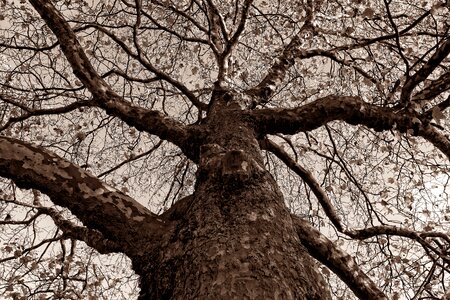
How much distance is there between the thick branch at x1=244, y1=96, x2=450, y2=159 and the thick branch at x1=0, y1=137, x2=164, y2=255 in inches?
59.4

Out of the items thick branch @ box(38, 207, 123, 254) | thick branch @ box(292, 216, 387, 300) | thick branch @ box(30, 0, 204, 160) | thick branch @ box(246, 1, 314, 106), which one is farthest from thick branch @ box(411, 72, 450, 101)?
thick branch @ box(38, 207, 123, 254)

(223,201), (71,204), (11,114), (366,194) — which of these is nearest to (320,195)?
(366,194)

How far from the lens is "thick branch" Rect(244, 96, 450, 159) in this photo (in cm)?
359

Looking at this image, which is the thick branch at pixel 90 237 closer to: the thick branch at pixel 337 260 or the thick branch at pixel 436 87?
the thick branch at pixel 337 260

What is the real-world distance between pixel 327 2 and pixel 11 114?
438cm

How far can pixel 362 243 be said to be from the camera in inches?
226

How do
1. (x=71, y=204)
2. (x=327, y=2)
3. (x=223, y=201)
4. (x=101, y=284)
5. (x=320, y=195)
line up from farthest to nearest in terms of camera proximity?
(x=327, y=2), (x=101, y=284), (x=320, y=195), (x=71, y=204), (x=223, y=201)

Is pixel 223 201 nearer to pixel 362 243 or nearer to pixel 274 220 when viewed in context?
pixel 274 220

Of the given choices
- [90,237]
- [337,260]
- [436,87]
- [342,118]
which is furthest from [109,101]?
[436,87]

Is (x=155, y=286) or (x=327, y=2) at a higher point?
(x=327, y=2)

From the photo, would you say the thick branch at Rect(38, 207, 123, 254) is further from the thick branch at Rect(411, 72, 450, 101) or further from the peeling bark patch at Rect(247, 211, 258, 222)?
the thick branch at Rect(411, 72, 450, 101)

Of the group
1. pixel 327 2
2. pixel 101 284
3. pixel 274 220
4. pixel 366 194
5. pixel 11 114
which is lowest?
pixel 274 220

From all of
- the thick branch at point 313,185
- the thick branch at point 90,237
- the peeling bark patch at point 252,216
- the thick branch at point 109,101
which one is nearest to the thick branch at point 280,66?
the thick branch at point 313,185

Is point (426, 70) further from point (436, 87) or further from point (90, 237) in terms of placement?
point (90, 237)
